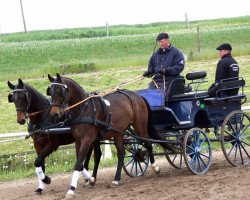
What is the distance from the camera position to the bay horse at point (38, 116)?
10562 millimetres

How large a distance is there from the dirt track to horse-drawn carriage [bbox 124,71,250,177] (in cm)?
32

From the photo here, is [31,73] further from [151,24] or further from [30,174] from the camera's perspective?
[151,24]

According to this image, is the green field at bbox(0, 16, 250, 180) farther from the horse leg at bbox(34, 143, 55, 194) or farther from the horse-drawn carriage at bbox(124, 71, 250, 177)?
the horse-drawn carriage at bbox(124, 71, 250, 177)

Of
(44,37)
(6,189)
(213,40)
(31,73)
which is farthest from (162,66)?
(44,37)

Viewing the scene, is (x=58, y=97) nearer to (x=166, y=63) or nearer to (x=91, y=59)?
(x=166, y=63)

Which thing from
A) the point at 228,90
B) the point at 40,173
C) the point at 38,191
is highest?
the point at 228,90

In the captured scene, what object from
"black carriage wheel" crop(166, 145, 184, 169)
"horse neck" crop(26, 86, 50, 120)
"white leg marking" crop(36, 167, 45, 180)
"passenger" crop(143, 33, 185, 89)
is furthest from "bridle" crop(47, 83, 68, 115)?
"black carriage wheel" crop(166, 145, 184, 169)

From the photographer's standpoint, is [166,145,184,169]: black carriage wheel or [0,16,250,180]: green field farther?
[0,16,250,180]: green field

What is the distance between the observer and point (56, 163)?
1441 cm

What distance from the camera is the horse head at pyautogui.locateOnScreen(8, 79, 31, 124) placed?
34.4 feet

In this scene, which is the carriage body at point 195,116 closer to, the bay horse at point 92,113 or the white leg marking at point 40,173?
the bay horse at point 92,113

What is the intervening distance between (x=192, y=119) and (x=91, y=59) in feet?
82.5

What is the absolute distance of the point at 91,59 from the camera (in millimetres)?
36625

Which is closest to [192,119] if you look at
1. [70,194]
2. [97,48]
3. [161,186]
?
[161,186]
